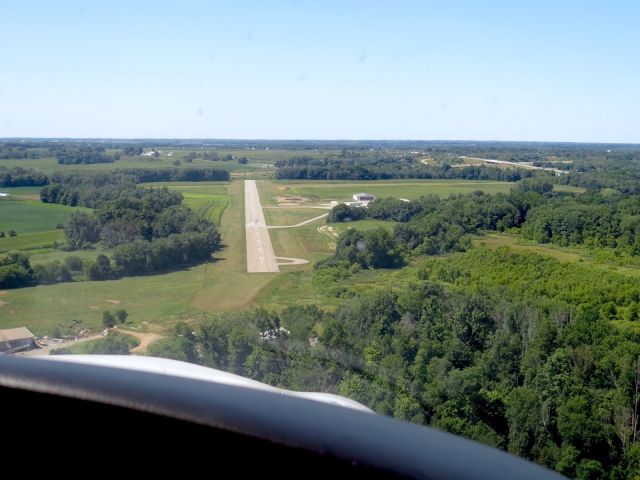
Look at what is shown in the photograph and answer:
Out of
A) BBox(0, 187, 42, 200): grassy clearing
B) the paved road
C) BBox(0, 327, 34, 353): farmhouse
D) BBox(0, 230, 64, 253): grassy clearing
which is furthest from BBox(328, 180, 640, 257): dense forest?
BBox(0, 327, 34, 353): farmhouse

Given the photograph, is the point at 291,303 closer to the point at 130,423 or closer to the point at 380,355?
the point at 380,355

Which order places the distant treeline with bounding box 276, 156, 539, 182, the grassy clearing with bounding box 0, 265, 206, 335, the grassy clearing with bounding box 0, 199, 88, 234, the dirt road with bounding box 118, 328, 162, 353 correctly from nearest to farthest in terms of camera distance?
1. the dirt road with bounding box 118, 328, 162, 353
2. the grassy clearing with bounding box 0, 265, 206, 335
3. the grassy clearing with bounding box 0, 199, 88, 234
4. the distant treeline with bounding box 276, 156, 539, 182

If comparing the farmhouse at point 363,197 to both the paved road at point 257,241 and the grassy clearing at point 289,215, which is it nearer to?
the grassy clearing at point 289,215

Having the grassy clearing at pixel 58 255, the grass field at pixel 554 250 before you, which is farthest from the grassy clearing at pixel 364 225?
the grassy clearing at pixel 58 255

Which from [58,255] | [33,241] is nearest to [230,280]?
[58,255]

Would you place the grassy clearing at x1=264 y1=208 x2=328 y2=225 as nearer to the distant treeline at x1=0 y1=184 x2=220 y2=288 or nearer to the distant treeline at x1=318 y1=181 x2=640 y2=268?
the distant treeline at x1=318 y1=181 x2=640 y2=268
